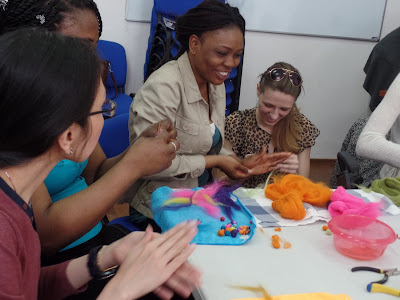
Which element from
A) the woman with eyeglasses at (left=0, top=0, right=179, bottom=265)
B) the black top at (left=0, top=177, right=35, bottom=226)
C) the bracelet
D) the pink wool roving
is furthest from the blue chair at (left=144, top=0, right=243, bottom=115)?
the black top at (left=0, top=177, right=35, bottom=226)

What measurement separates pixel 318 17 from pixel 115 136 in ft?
10.4

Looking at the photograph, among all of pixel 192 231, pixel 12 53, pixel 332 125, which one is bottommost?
pixel 332 125

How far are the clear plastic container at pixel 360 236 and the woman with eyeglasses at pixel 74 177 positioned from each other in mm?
597

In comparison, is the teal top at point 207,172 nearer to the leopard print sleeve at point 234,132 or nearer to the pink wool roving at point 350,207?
the leopard print sleeve at point 234,132

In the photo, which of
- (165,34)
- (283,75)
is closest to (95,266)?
(283,75)

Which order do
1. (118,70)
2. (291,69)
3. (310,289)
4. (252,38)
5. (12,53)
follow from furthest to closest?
(252,38) → (118,70) → (291,69) → (310,289) → (12,53)

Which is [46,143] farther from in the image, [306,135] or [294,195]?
[306,135]

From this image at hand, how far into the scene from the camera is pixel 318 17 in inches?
162

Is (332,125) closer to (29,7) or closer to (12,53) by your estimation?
(29,7)

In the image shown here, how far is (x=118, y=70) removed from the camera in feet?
12.1

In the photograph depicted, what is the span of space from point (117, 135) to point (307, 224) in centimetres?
92

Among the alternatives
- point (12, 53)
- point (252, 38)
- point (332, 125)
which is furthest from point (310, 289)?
point (332, 125)

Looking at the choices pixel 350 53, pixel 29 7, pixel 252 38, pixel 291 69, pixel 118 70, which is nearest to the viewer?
pixel 29 7

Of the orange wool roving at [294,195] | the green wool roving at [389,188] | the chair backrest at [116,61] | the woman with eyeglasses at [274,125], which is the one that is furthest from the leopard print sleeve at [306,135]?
the chair backrest at [116,61]
